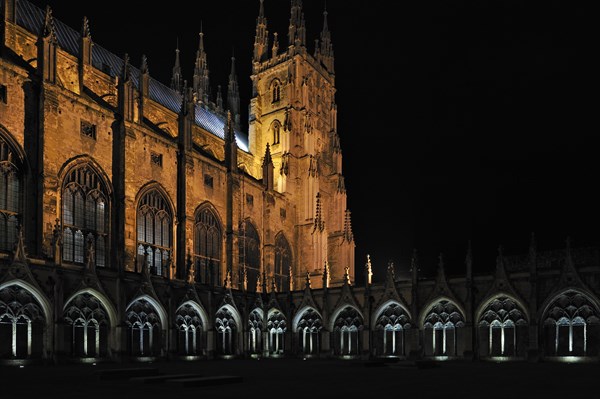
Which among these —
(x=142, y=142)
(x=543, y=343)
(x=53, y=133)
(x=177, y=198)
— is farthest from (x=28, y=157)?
(x=543, y=343)

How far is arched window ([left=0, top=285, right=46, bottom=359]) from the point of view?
2691cm

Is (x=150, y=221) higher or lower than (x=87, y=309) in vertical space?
higher

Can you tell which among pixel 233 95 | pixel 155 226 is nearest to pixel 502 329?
pixel 155 226

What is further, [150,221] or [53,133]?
[150,221]

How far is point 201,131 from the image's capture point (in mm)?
57562

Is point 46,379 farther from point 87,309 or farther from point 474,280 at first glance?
point 474,280

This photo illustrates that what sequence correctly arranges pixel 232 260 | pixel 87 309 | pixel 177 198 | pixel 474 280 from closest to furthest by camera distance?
pixel 87 309
pixel 474 280
pixel 177 198
pixel 232 260

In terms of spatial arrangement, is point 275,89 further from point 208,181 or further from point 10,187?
point 10,187

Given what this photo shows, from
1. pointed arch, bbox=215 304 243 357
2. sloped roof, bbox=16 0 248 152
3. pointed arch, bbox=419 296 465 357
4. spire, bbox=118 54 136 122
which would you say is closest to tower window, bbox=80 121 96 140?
spire, bbox=118 54 136 122

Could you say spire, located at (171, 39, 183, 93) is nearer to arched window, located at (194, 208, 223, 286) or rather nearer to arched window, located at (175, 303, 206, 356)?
arched window, located at (194, 208, 223, 286)

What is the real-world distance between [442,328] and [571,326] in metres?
6.92

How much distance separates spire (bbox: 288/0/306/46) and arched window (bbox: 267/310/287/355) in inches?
1358

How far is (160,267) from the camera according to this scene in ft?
142

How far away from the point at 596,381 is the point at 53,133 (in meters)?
30.4
